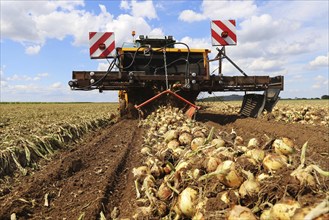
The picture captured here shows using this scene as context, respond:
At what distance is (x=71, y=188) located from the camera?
3.79 metres

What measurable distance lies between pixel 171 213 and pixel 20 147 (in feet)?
12.1

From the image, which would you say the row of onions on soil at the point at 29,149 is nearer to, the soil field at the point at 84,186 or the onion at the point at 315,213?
the soil field at the point at 84,186

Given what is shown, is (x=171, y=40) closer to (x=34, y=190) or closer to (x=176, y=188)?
(x=34, y=190)

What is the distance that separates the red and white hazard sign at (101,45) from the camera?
9.48 metres

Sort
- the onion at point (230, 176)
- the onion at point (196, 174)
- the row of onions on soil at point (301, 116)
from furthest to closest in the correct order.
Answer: the row of onions on soil at point (301, 116)
the onion at point (196, 174)
the onion at point (230, 176)

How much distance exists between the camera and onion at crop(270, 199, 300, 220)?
1.80m

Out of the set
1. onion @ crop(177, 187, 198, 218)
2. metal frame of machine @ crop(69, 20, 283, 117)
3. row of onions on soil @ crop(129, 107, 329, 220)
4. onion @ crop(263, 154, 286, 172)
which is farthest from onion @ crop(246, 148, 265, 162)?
metal frame of machine @ crop(69, 20, 283, 117)

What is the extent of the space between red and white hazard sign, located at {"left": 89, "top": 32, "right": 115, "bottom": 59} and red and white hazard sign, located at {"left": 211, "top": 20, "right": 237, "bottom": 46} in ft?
9.35

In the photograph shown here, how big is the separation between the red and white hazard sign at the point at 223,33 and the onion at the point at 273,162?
24.3 ft

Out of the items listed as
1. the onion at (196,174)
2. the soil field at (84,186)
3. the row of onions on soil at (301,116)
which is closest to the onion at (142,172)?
the soil field at (84,186)

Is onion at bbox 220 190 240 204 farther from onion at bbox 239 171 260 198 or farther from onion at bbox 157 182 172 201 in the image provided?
onion at bbox 157 182 172 201

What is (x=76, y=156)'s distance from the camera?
5.16 meters

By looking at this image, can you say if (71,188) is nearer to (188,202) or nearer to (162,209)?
(162,209)

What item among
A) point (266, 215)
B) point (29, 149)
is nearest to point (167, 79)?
point (29, 149)
